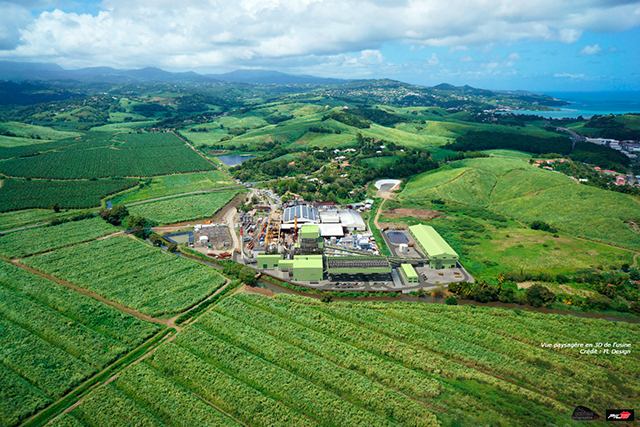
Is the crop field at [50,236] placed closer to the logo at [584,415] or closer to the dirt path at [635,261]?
the logo at [584,415]

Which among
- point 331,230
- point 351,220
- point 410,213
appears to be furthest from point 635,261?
point 331,230

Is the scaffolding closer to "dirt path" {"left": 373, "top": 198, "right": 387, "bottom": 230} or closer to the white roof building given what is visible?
the white roof building

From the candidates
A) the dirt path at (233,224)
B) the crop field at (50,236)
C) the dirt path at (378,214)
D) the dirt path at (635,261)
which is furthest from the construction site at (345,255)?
the crop field at (50,236)

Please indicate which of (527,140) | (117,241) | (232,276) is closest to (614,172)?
(527,140)

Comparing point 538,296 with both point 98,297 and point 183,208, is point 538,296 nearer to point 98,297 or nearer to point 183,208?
point 98,297

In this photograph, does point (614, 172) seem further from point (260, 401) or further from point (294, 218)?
point (260, 401)

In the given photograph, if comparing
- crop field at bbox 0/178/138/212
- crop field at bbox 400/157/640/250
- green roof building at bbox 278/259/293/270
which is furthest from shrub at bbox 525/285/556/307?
crop field at bbox 0/178/138/212
